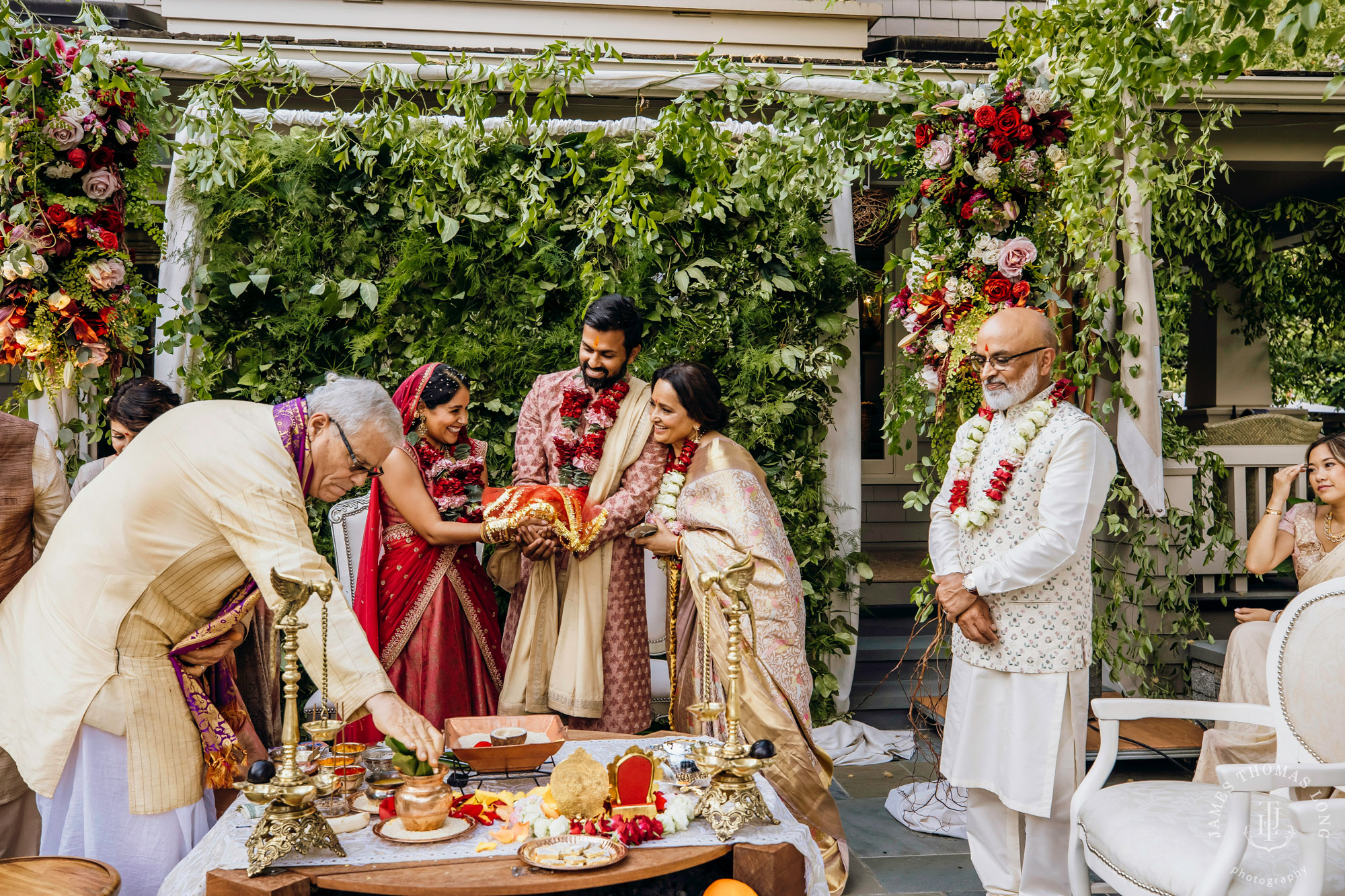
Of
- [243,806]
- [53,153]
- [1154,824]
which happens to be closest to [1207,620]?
[1154,824]

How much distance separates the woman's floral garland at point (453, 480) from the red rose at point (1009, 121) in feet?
8.10

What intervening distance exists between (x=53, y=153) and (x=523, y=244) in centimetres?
190

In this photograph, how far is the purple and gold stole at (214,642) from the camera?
2.40 m

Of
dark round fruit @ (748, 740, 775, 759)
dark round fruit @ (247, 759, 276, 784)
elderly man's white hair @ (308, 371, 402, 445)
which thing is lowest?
dark round fruit @ (748, 740, 775, 759)

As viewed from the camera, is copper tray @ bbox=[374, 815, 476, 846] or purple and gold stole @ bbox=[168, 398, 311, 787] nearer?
copper tray @ bbox=[374, 815, 476, 846]

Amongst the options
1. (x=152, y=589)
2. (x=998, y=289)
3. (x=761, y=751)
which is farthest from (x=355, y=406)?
(x=998, y=289)

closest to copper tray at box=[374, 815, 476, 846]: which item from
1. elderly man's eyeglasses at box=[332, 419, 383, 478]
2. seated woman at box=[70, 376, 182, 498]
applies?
elderly man's eyeglasses at box=[332, 419, 383, 478]

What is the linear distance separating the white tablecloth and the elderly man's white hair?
913 mm

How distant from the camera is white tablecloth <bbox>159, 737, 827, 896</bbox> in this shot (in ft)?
6.31

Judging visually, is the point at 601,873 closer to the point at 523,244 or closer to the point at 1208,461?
the point at 523,244

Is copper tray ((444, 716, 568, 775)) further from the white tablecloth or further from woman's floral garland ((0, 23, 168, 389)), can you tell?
woman's floral garland ((0, 23, 168, 389))

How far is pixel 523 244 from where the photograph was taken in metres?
4.67

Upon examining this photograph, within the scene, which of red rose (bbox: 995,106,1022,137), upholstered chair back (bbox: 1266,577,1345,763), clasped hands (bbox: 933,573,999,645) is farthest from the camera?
red rose (bbox: 995,106,1022,137)

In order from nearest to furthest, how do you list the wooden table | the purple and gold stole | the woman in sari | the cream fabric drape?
the wooden table, the purple and gold stole, the woman in sari, the cream fabric drape
